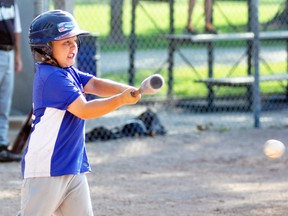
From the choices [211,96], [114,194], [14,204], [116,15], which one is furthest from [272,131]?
[116,15]

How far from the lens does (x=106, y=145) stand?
9344 mm

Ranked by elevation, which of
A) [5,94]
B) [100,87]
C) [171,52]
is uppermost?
[100,87]

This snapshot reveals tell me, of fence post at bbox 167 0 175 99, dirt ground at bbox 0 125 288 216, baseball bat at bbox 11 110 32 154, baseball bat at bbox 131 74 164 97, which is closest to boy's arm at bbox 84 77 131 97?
baseball bat at bbox 131 74 164 97

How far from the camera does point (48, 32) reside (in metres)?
4.32

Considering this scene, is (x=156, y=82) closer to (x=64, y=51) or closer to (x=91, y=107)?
(x=91, y=107)

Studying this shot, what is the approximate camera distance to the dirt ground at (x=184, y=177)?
6457mm

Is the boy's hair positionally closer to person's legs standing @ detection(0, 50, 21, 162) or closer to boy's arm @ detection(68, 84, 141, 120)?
boy's arm @ detection(68, 84, 141, 120)

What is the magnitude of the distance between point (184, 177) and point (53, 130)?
3515 millimetres

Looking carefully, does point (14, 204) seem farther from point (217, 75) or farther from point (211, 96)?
point (217, 75)

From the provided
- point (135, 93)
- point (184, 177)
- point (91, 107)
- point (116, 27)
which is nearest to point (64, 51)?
point (91, 107)

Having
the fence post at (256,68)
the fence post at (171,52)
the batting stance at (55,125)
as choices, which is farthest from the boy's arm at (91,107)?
the fence post at (171,52)

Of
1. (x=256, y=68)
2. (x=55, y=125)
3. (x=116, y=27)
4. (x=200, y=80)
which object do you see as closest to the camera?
(x=55, y=125)

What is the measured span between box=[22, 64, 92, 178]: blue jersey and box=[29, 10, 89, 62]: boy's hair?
0.29 ft

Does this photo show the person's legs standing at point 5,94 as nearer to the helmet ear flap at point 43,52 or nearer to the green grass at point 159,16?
the helmet ear flap at point 43,52
